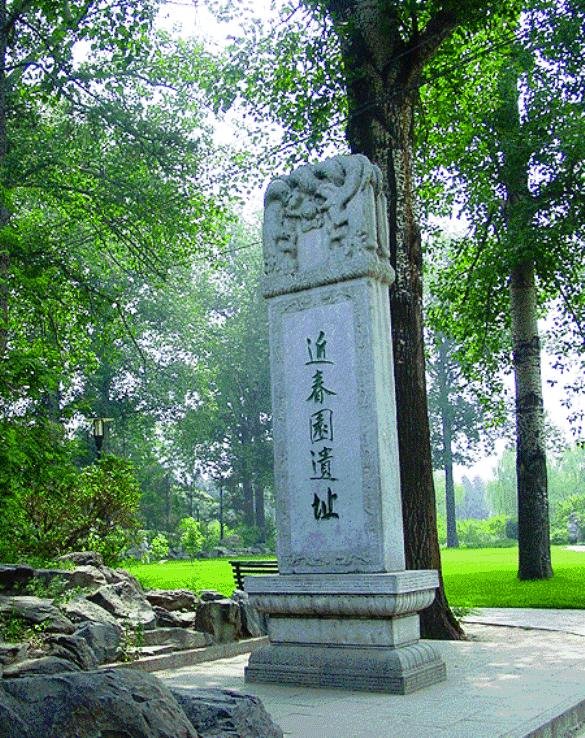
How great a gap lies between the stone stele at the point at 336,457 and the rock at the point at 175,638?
185cm

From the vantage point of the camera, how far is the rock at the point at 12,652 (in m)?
7.20

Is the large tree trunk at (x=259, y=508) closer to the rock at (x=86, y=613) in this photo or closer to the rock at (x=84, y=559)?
the rock at (x=84, y=559)

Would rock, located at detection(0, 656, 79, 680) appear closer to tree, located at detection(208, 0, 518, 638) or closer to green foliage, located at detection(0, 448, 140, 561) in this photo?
tree, located at detection(208, 0, 518, 638)

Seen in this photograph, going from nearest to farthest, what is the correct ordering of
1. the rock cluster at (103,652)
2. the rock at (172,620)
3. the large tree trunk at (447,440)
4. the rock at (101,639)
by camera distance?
the rock cluster at (103,652)
the rock at (101,639)
the rock at (172,620)
the large tree trunk at (447,440)

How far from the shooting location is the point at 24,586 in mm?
9773

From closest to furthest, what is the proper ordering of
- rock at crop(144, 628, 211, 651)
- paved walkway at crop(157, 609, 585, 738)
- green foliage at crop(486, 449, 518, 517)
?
paved walkway at crop(157, 609, 585, 738) < rock at crop(144, 628, 211, 651) < green foliage at crop(486, 449, 518, 517)

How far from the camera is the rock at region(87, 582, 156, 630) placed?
374 inches

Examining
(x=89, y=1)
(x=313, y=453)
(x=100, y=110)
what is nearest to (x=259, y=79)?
(x=89, y=1)

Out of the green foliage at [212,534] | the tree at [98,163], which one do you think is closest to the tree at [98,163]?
the tree at [98,163]

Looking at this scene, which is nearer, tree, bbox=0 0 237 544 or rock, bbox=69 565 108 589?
rock, bbox=69 565 108 589

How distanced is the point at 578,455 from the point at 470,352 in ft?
268

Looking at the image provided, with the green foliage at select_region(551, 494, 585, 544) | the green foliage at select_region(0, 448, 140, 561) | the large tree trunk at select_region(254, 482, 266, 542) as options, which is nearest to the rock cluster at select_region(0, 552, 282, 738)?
the green foliage at select_region(0, 448, 140, 561)

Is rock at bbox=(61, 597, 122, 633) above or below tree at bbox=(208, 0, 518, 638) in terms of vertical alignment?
below

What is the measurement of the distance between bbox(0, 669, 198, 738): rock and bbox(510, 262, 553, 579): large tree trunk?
1362 cm
